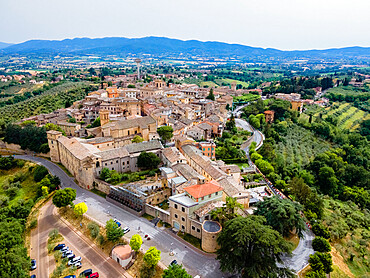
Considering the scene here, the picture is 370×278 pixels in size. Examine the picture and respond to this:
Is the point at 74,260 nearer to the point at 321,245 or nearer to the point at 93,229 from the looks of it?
the point at 93,229

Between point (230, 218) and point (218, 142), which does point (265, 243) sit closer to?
point (230, 218)

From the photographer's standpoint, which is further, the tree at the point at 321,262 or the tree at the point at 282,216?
the tree at the point at 282,216

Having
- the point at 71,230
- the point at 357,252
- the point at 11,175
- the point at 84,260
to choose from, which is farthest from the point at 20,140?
the point at 357,252

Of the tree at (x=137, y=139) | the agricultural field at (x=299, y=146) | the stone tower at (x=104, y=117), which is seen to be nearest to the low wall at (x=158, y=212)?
the tree at (x=137, y=139)

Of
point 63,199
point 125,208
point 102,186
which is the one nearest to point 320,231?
point 125,208

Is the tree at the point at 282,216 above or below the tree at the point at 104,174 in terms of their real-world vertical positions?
above

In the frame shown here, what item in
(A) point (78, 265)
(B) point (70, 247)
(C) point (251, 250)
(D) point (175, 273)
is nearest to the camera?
(D) point (175, 273)

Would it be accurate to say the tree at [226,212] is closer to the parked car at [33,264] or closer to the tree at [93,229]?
the tree at [93,229]
